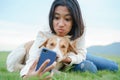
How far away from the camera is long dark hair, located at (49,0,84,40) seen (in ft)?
14.8

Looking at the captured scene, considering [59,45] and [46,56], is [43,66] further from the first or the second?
[59,45]

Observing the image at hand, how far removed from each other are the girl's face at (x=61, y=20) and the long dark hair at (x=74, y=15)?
67 millimetres

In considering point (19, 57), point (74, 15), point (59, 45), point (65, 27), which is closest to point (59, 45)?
point (59, 45)

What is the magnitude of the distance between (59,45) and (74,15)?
1.40ft

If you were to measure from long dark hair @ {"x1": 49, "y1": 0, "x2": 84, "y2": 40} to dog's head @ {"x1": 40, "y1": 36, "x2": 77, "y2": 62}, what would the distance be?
0.22 m

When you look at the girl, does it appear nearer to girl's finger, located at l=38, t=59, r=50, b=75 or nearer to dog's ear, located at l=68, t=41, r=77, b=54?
dog's ear, located at l=68, t=41, r=77, b=54

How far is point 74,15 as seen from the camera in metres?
4.51

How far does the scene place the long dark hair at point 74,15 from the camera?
4.52 m

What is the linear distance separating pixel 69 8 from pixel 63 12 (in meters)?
0.12

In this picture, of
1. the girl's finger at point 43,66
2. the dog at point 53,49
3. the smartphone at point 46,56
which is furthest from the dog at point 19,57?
the girl's finger at point 43,66

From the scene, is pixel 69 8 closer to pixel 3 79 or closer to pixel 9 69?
pixel 3 79

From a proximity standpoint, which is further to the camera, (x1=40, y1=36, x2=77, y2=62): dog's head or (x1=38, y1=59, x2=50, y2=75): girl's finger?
(x1=40, y1=36, x2=77, y2=62): dog's head

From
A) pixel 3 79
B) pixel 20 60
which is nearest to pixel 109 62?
pixel 20 60

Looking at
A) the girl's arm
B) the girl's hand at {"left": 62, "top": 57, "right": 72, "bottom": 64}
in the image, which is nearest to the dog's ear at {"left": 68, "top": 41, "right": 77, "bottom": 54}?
the girl's hand at {"left": 62, "top": 57, "right": 72, "bottom": 64}
